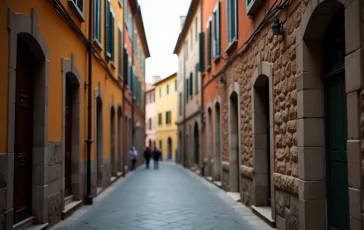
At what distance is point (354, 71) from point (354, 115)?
1.40 feet

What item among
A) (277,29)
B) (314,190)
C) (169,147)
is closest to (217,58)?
(277,29)

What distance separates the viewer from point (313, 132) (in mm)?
6238

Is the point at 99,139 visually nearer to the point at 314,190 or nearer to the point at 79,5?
the point at 79,5

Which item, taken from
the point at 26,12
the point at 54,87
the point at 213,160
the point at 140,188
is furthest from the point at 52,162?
the point at 213,160

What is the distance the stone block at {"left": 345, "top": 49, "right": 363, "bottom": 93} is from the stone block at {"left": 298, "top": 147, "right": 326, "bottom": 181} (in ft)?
5.49

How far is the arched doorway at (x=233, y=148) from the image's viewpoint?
12.8 metres

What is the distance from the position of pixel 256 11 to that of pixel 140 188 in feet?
25.5

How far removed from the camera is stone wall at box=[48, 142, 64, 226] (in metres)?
7.87

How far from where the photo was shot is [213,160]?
16.5 m

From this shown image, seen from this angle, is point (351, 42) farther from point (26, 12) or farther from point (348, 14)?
point (26, 12)

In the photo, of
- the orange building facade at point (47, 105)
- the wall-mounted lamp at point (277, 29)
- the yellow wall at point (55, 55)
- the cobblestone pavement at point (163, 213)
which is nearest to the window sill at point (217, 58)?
the yellow wall at point (55, 55)

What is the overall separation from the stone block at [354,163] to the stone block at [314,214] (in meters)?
1.61

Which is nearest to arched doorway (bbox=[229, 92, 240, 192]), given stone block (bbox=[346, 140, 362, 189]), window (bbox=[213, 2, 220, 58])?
window (bbox=[213, 2, 220, 58])

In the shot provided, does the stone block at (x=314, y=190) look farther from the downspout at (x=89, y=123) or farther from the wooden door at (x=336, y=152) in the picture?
the downspout at (x=89, y=123)
